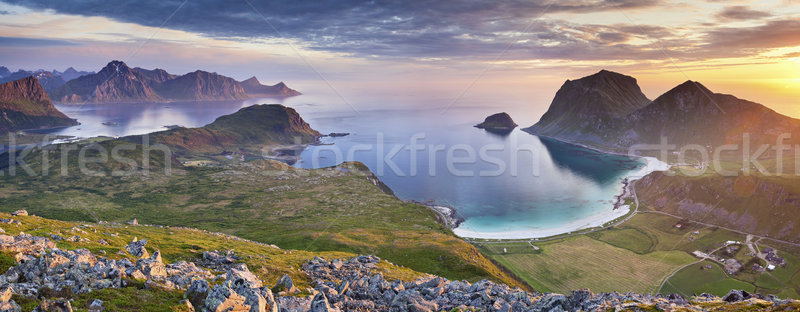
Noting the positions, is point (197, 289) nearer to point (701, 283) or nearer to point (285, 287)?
point (285, 287)

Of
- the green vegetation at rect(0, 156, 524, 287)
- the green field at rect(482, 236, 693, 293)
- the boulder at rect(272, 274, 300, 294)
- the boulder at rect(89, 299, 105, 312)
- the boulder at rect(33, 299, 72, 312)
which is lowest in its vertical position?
the green field at rect(482, 236, 693, 293)

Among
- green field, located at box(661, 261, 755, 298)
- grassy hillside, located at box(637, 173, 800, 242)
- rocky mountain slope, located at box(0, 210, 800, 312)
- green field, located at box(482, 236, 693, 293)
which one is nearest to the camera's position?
rocky mountain slope, located at box(0, 210, 800, 312)

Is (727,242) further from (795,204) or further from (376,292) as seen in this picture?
(376,292)

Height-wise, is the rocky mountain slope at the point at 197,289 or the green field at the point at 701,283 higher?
the rocky mountain slope at the point at 197,289

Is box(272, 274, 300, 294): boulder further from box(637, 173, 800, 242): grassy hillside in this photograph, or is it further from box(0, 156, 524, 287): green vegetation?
box(637, 173, 800, 242): grassy hillside

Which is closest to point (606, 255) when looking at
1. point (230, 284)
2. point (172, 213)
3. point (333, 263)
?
point (333, 263)

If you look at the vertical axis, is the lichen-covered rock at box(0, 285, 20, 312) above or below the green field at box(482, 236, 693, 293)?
above

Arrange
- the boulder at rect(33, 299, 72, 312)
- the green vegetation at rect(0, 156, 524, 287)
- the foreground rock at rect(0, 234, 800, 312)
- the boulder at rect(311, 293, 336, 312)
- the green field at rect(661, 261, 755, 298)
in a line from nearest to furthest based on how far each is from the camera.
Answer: the boulder at rect(33, 299, 72, 312)
the foreground rock at rect(0, 234, 800, 312)
the boulder at rect(311, 293, 336, 312)
the green vegetation at rect(0, 156, 524, 287)
the green field at rect(661, 261, 755, 298)

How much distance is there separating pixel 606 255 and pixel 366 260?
122m

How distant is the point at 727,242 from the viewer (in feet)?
506

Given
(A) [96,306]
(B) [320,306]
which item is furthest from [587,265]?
(A) [96,306]

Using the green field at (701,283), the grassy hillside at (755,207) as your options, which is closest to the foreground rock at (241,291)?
the green field at (701,283)

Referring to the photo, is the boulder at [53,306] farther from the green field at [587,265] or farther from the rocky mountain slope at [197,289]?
the green field at [587,265]

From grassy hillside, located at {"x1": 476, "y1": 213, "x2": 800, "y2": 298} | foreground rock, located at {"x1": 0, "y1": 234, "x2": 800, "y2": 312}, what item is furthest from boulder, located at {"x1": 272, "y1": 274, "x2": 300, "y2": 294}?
grassy hillside, located at {"x1": 476, "y1": 213, "x2": 800, "y2": 298}
